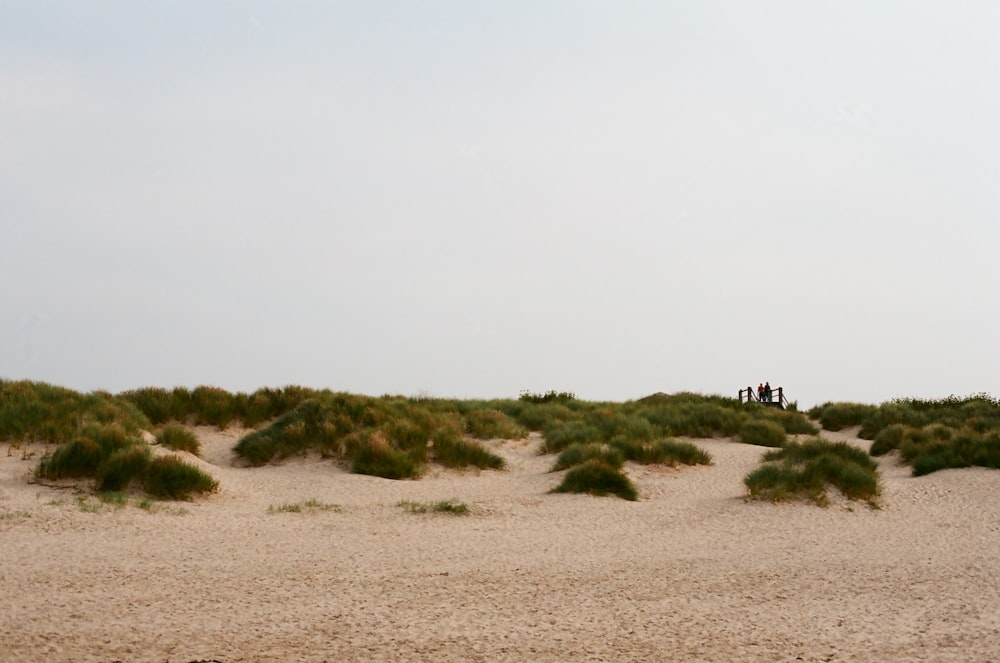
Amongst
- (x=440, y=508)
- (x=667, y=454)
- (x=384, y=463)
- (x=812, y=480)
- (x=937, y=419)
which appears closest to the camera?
(x=440, y=508)

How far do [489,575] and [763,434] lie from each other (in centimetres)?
1361

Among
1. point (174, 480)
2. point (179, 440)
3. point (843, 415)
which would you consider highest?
point (843, 415)

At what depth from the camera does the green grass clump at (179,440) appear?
50.9ft

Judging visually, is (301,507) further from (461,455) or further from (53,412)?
(53,412)

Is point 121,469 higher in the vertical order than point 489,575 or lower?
higher

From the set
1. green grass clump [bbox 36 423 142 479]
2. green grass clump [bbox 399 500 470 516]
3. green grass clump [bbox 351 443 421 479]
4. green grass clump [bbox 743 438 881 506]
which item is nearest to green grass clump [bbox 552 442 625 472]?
green grass clump [bbox 743 438 881 506]

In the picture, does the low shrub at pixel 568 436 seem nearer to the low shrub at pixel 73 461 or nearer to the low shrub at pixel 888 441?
Answer: the low shrub at pixel 888 441

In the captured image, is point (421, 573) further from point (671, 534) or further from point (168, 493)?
point (168, 493)

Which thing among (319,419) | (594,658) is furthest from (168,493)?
(594,658)

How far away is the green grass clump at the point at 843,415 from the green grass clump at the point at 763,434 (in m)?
5.70

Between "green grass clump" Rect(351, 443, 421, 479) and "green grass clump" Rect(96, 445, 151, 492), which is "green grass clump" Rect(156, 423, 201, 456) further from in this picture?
"green grass clump" Rect(351, 443, 421, 479)

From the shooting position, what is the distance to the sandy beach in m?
6.51

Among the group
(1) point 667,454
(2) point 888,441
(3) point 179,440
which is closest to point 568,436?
(1) point 667,454

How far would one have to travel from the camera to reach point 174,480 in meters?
12.4
